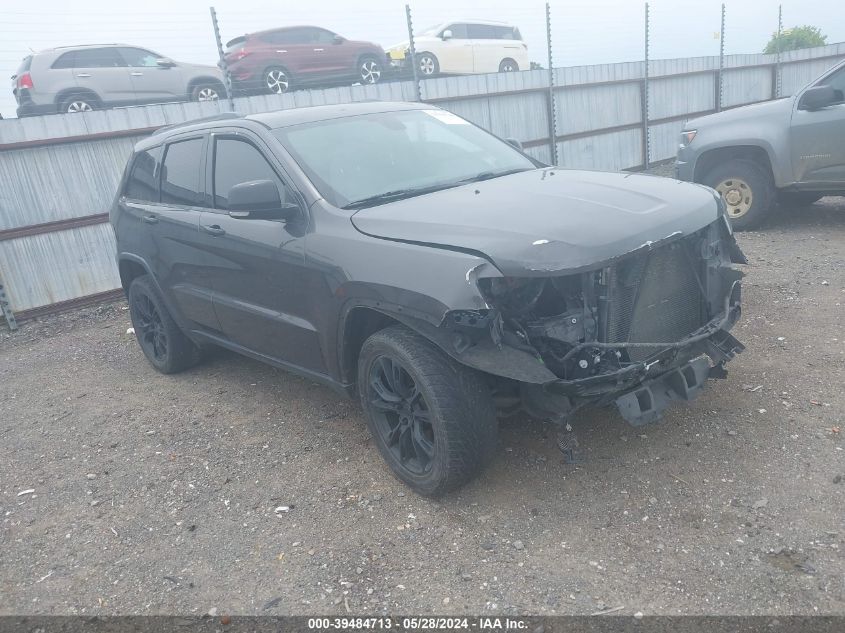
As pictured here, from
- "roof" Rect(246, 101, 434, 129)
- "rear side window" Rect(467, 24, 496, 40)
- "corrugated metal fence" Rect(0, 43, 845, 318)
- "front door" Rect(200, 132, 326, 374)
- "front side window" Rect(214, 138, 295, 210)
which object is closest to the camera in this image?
"front door" Rect(200, 132, 326, 374)

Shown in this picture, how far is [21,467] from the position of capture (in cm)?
437

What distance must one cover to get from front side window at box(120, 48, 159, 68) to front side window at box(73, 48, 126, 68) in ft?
0.36

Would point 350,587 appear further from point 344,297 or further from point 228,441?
point 228,441

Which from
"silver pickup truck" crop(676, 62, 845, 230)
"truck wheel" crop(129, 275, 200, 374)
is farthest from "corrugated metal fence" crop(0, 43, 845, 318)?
"silver pickup truck" crop(676, 62, 845, 230)

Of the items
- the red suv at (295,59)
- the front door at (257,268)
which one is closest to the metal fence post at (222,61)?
the red suv at (295,59)

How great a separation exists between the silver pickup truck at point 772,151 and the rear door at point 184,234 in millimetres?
5637

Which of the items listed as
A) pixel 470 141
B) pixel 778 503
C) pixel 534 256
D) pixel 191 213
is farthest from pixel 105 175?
pixel 778 503

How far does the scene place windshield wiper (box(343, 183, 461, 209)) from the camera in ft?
12.0

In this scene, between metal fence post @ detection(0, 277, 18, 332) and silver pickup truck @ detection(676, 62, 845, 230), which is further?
metal fence post @ detection(0, 277, 18, 332)

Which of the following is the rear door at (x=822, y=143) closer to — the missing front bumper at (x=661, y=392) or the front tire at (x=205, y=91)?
the missing front bumper at (x=661, y=392)

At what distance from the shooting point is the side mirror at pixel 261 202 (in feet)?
11.9

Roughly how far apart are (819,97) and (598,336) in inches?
213

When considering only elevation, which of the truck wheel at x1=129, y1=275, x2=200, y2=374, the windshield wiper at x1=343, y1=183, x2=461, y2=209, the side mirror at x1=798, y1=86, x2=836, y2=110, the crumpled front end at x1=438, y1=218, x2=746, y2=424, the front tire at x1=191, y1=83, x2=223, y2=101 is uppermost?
the front tire at x1=191, y1=83, x2=223, y2=101

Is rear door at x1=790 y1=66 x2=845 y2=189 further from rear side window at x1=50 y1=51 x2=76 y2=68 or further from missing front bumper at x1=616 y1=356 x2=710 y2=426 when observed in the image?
rear side window at x1=50 y1=51 x2=76 y2=68
